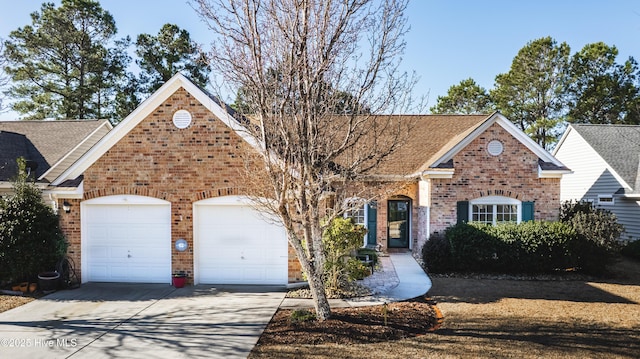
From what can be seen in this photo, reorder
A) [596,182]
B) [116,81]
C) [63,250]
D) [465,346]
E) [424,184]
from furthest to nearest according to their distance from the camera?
1. [116,81]
2. [596,182]
3. [424,184]
4. [63,250]
5. [465,346]

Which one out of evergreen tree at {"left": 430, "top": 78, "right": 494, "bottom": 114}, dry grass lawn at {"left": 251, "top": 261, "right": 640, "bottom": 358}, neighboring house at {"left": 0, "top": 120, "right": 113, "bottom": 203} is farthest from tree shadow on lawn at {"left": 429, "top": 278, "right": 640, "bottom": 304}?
evergreen tree at {"left": 430, "top": 78, "right": 494, "bottom": 114}

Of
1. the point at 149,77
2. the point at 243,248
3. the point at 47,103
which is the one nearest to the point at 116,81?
the point at 149,77

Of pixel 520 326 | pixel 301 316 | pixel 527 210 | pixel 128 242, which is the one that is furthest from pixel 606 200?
pixel 128 242

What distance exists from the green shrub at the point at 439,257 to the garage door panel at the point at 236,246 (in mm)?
4490

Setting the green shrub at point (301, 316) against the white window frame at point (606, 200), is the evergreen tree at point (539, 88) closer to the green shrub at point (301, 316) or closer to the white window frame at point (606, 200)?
the white window frame at point (606, 200)

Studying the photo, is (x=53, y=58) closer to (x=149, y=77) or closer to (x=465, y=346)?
(x=149, y=77)

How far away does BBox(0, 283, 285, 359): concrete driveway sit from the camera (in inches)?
259

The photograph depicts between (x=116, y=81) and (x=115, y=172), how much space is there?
Answer: 22.4 m

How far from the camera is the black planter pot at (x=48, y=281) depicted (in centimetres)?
1016

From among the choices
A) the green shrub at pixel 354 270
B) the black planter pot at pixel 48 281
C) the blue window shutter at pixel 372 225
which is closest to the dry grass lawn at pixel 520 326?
the green shrub at pixel 354 270

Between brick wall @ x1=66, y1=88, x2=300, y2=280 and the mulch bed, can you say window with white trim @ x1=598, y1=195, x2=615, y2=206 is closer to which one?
the mulch bed

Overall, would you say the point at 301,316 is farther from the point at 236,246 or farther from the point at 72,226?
the point at 72,226

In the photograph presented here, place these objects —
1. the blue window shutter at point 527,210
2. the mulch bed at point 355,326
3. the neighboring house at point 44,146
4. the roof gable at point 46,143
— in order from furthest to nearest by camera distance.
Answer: the blue window shutter at point 527,210
the roof gable at point 46,143
the neighboring house at point 44,146
the mulch bed at point 355,326

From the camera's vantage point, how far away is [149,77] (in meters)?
31.0
